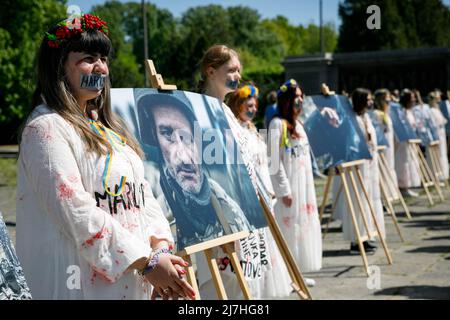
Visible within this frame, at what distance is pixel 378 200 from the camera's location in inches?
361

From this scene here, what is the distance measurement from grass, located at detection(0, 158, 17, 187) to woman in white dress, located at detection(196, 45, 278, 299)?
46.2 ft

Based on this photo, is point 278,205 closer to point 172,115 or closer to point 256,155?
point 256,155

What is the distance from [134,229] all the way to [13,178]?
1825cm

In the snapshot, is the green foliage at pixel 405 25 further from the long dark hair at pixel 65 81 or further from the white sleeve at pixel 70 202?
the white sleeve at pixel 70 202

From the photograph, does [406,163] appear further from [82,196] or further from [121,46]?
[121,46]

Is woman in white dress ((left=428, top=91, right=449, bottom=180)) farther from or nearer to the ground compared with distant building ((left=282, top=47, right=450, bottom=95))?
nearer to the ground

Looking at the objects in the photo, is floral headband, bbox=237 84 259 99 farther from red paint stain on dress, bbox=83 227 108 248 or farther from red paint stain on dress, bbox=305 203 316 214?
red paint stain on dress, bbox=83 227 108 248

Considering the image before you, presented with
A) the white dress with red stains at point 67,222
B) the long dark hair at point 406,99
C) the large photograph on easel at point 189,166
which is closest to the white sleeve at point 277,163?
the large photograph on easel at point 189,166

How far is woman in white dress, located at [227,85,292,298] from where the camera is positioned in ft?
19.5

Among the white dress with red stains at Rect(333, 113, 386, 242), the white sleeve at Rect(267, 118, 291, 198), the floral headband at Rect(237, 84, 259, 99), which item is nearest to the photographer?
the floral headband at Rect(237, 84, 259, 99)

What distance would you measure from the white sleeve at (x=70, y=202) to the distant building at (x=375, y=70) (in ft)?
76.7

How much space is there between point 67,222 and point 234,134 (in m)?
2.40

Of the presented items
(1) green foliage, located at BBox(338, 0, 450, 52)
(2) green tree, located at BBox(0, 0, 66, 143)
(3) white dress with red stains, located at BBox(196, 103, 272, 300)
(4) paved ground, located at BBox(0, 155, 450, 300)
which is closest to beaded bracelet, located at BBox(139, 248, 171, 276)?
(3) white dress with red stains, located at BBox(196, 103, 272, 300)
